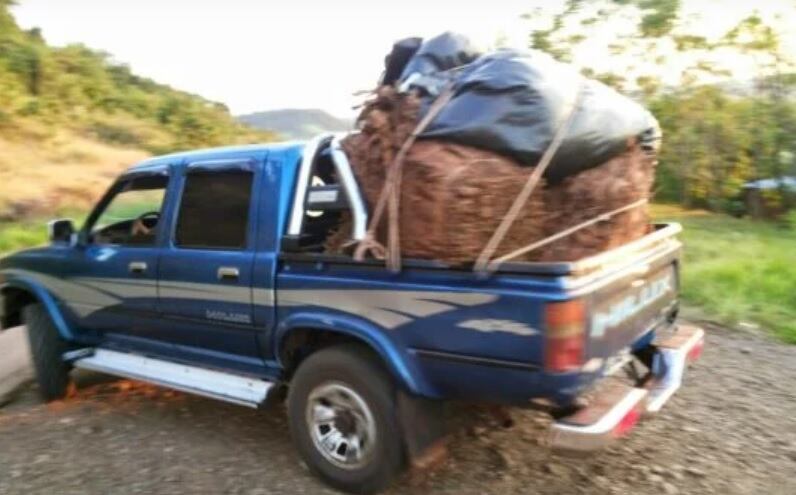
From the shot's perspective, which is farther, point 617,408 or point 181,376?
point 181,376

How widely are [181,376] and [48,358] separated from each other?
4.77 feet

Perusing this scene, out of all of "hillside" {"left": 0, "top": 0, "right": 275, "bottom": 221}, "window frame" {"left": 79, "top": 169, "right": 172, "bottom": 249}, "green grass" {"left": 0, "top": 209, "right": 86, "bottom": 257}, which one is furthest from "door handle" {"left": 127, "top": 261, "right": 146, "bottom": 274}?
"hillside" {"left": 0, "top": 0, "right": 275, "bottom": 221}

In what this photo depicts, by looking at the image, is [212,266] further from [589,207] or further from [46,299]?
[589,207]

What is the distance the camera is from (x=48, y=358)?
514 cm

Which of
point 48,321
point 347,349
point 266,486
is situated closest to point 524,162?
point 347,349

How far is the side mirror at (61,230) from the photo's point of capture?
511 cm

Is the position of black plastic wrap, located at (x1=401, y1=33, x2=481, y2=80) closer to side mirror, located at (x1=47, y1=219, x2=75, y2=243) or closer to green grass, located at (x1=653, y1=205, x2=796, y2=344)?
side mirror, located at (x1=47, y1=219, x2=75, y2=243)

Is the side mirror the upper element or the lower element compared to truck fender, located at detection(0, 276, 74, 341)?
upper

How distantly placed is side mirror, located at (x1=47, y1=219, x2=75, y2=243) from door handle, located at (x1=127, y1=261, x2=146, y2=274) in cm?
85

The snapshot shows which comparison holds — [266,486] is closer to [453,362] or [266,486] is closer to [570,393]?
[453,362]

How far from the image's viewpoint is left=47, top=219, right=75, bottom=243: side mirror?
5.11 m

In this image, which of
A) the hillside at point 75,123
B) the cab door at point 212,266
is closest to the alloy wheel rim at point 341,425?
the cab door at point 212,266

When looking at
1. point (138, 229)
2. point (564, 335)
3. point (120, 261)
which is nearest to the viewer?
point (564, 335)

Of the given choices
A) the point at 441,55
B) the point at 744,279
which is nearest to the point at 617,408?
the point at 441,55
